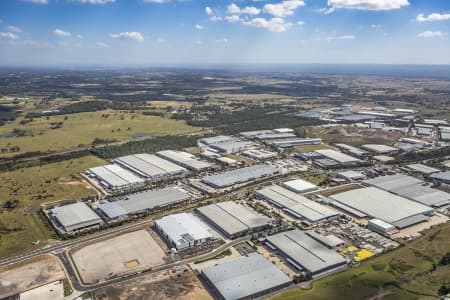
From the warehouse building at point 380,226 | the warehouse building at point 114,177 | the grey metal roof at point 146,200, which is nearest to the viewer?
the warehouse building at point 380,226

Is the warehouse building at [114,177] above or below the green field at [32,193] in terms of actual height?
above

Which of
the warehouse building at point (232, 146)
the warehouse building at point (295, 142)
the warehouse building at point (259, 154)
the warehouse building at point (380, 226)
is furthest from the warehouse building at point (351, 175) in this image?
the warehouse building at point (232, 146)

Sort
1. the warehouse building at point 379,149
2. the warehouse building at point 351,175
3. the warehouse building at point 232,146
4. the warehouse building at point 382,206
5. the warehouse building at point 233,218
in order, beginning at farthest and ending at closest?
the warehouse building at point 232,146
the warehouse building at point 379,149
the warehouse building at point 351,175
the warehouse building at point 382,206
the warehouse building at point 233,218

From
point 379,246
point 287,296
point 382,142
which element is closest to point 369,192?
point 379,246

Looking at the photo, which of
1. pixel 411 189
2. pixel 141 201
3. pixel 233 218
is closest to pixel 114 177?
pixel 141 201

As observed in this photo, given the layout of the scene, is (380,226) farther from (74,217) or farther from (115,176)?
(115,176)

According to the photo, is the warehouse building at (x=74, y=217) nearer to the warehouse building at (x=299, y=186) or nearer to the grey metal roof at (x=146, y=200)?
the grey metal roof at (x=146, y=200)

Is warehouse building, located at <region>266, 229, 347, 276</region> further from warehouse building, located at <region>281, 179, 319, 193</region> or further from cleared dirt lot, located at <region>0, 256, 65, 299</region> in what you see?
cleared dirt lot, located at <region>0, 256, 65, 299</region>
